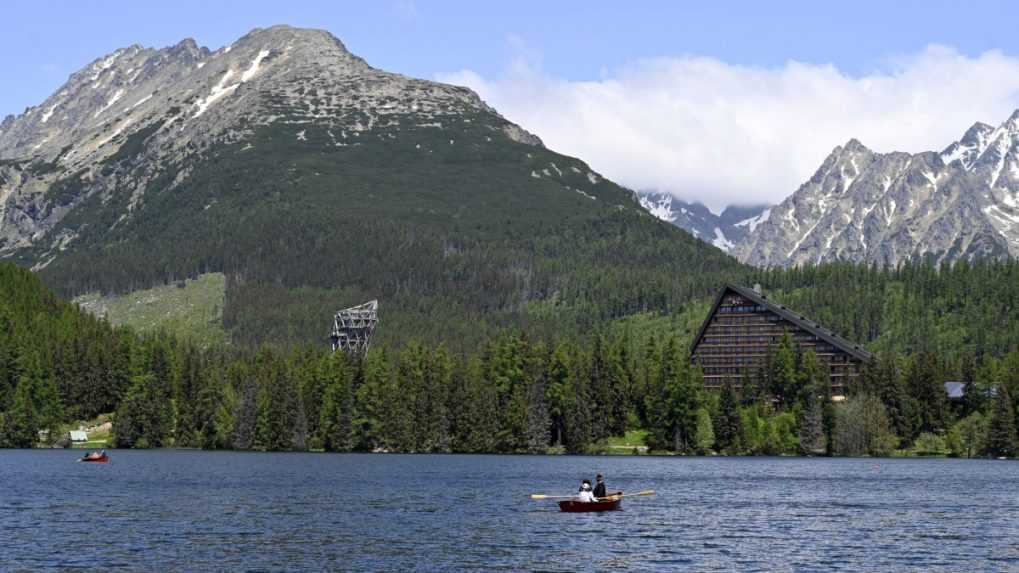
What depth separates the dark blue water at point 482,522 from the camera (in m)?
87.3

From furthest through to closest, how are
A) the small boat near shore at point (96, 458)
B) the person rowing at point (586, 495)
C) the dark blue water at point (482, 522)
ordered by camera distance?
the small boat near shore at point (96, 458) → the person rowing at point (586, 495) → the dark blue water at point (482, 522)

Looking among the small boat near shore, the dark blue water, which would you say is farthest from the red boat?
the small boat near shore

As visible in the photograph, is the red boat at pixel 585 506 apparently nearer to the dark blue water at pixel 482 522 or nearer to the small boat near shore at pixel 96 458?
the dark blue water at pixel 482 522

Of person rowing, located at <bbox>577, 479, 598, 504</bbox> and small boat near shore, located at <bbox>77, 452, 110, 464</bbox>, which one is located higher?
small boat near shore, located at <bbox>77, 452, 110, 464</bbox>

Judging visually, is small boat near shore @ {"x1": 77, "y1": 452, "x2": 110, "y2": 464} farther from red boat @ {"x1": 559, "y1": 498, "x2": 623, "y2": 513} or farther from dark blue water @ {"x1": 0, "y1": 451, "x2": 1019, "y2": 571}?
red boat @ {"x1": 559, "y1": 498, "x2": 623, "y2": 513}

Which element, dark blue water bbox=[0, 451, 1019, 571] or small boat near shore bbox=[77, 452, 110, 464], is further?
small boat near shore bbox=[77, 452, 110, 464]

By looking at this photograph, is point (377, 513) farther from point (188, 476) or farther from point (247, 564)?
point (188, 476)

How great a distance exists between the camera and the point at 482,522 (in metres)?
109

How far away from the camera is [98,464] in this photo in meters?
188

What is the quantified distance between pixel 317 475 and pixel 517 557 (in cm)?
7729

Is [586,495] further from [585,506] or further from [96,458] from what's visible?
[96,458]

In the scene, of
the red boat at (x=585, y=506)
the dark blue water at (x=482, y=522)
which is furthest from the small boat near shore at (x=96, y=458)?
the red boat at (x=585, y=506)

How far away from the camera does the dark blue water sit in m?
87.3

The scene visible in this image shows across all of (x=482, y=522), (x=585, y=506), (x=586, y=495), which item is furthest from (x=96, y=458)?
(x=482, y=522)
